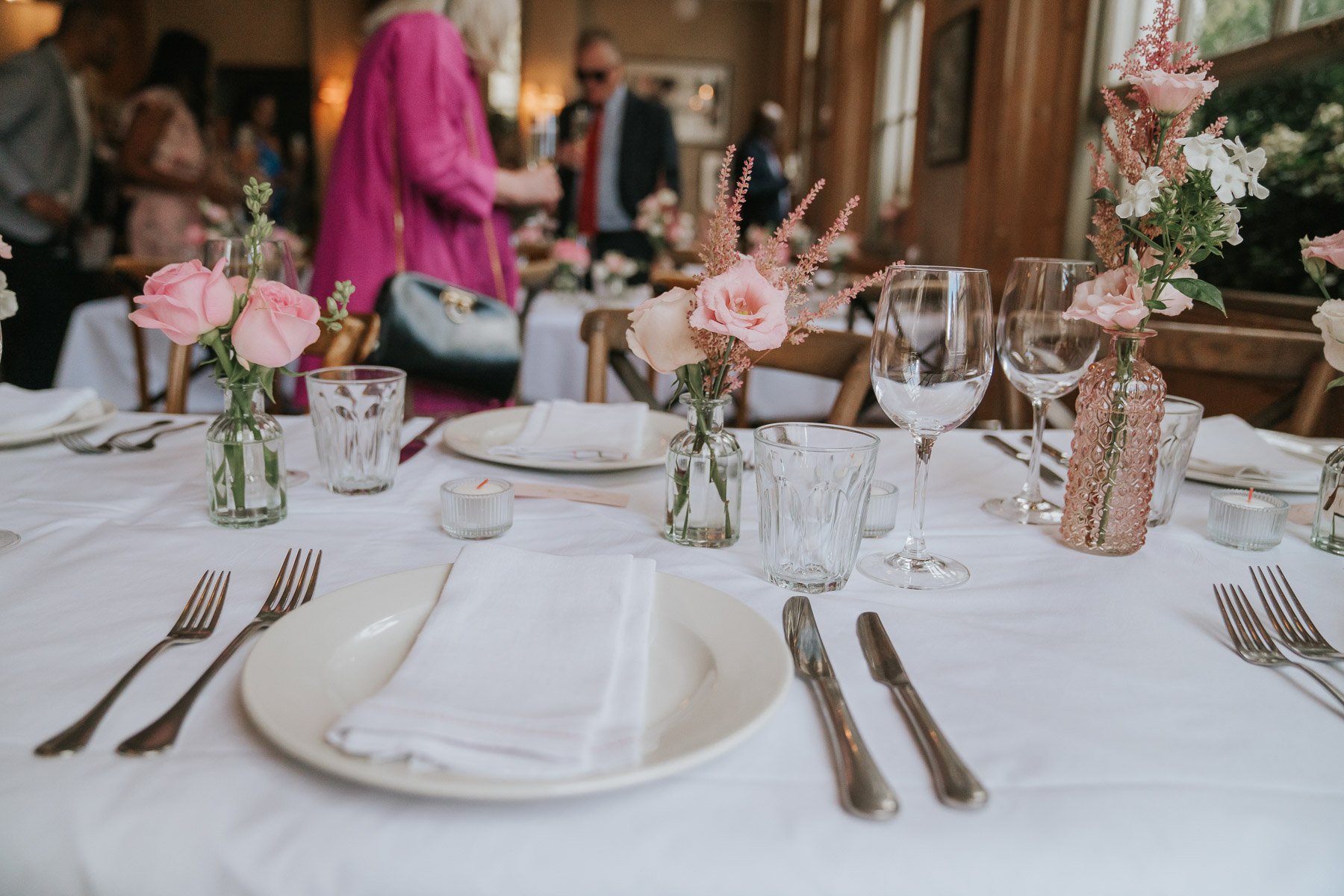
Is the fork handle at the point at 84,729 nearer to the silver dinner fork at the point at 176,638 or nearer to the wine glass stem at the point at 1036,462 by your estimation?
the silver dinner fork at the point at 176,638

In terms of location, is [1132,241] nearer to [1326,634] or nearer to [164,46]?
[1326,634]

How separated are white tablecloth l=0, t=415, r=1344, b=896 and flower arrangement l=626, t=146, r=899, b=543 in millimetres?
154

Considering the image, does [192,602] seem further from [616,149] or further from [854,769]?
[616,149]

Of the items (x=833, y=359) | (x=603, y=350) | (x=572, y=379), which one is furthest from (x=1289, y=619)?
(x=572, y=379)

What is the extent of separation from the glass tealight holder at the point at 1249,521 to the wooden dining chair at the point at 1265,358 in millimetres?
695

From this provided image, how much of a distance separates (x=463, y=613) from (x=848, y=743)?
273 mm

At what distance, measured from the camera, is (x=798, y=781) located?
481mm

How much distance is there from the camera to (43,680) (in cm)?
57

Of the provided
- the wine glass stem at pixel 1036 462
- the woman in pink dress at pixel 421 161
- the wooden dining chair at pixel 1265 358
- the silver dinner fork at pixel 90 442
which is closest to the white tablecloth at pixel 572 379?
the woman in pink dress at pixel 421 161

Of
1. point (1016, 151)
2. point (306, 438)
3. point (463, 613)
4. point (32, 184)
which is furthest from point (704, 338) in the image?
point (32, 184)

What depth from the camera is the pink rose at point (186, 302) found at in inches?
31.5

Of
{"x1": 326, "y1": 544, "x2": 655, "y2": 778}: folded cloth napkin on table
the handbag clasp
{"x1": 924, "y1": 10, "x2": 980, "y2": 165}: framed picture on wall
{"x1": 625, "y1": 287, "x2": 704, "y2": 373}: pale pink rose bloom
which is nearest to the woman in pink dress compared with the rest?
the handbag clasp

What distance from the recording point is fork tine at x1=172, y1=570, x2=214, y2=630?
653mm

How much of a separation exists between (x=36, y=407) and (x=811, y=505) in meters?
1.06
